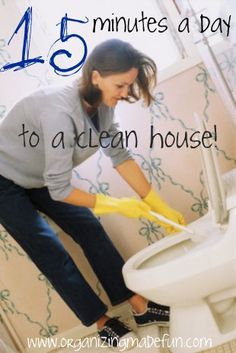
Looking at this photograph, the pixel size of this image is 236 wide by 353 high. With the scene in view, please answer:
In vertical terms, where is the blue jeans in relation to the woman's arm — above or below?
below

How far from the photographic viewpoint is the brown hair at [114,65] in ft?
3.05

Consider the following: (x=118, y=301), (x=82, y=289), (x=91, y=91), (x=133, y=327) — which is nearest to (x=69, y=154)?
(x=91, y=91)

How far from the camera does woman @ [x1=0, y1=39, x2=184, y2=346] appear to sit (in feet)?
3.15

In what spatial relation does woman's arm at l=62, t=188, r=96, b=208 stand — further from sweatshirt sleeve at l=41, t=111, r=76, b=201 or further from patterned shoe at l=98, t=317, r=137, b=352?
patterned shoe at l=98, t=317, r=137, b=352

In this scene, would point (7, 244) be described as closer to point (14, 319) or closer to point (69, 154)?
point (14, 319)

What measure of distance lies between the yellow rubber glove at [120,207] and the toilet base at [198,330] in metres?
0.27

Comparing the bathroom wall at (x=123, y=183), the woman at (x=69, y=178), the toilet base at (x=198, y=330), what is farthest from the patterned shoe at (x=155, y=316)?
the bathroom wall at (x=123, y=183)

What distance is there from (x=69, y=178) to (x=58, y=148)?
92mm

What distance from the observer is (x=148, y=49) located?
1300mm

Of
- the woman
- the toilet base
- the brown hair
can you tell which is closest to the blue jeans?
the woman

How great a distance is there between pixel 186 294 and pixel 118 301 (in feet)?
1.17

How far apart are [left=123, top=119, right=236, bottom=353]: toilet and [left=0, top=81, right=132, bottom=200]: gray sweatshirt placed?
0.96 ft

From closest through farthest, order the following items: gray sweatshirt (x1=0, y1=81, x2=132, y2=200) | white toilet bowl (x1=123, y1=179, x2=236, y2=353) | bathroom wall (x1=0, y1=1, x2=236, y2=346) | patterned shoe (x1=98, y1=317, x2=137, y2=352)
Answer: white toilet bowl (x1=123, y1=179, x2=236, y2=353), gray sweatshirt (x1=0, y1=81, x2=132, y2=200), patterned shoe (x1=98, y1=317, x2=137, y2=352), bathroom wall (x1=0, y1=1, x2=236, y2=346)

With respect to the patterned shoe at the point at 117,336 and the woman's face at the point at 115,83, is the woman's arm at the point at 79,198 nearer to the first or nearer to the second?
the woman's face at the point at 115,83
